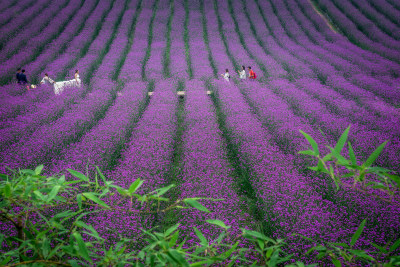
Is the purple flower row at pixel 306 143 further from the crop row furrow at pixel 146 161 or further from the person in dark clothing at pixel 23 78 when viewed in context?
the person in dark clothing at pixel 23 78

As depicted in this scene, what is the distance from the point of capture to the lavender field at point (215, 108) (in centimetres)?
259

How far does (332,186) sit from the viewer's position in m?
2.81

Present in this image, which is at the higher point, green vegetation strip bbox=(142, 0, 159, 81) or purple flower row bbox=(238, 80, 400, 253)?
green vegetation strip bbox=(142, 0, 159, 81)

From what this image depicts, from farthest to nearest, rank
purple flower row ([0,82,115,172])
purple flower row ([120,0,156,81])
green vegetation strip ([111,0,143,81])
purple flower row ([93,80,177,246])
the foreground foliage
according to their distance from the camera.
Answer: green vegetation strip ([111,0,143,81]), purple flower row ([120,0,156,81]), purple flower row ([0,82,115,172]), purple flower row ([93,80,177,246]), the foreground foliage

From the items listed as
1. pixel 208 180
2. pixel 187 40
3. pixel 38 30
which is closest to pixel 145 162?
pixel 208 180

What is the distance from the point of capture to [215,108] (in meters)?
6.22

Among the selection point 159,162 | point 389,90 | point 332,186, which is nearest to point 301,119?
point 332,186

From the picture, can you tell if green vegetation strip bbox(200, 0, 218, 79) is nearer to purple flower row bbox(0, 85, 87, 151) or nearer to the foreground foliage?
purple flower row bbox(0, 85, 87, 151)

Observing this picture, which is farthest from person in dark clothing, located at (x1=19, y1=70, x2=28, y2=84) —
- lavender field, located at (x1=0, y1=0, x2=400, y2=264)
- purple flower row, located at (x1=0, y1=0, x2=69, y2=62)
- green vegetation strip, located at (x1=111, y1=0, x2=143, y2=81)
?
green vegetation strip, located at (x1=111, y1=0, x2=143, y2=81)

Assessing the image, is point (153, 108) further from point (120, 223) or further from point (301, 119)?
point (120, 223)

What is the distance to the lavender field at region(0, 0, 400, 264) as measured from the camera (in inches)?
102

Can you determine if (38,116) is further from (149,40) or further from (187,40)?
(187,40)

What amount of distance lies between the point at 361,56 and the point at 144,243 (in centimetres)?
1114

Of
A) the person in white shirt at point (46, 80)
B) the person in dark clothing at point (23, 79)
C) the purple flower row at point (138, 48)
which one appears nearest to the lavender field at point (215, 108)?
the purple flower row at point (138, 48)
